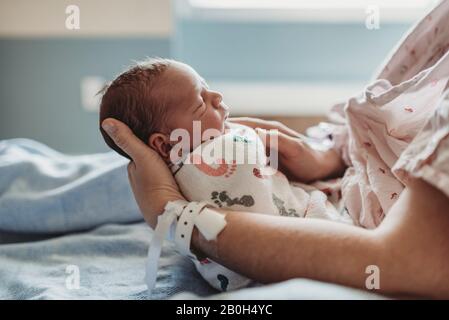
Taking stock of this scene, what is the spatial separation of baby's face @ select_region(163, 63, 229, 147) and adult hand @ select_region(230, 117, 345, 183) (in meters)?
0.11

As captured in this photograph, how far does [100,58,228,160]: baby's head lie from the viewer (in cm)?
72

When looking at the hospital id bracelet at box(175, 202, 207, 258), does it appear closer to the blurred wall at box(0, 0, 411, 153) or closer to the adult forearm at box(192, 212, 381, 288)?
the adult forearm at box(192, 212, 381, 288)

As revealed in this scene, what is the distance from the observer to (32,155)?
111 cm

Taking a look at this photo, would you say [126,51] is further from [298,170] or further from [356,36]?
[298,170]

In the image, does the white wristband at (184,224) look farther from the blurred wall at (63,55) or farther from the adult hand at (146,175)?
the blurred wall at (63,55)

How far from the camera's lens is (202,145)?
71 cm

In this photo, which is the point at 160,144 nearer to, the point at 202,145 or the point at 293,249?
the point at 202,145

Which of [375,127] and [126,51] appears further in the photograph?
[126,51]

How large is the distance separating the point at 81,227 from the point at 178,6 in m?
1.22

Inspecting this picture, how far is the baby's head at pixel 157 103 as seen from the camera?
72cm

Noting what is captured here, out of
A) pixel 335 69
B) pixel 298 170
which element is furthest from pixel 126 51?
pixel 298 170

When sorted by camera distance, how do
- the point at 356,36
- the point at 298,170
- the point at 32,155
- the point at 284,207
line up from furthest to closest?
the point at 356,36 < the point at 32,155 < the point at 298,170 < the point at 284,207
